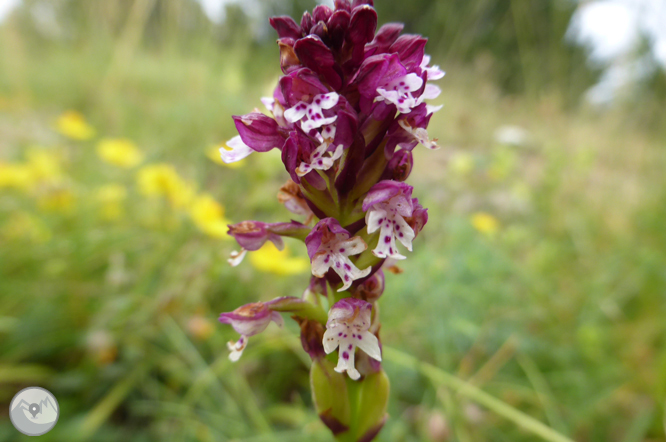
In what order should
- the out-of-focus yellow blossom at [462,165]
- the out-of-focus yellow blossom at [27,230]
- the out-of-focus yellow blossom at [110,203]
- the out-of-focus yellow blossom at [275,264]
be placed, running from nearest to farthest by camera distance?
the out-of-focus yellow blossom at [275,264] < the out-of-focus yellow blossom at [27,230] < the out-of-focus yellow blossom at [110,203] < the out-of-focus yellow blossom at [462,165]

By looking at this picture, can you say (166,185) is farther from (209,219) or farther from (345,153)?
(345,153)

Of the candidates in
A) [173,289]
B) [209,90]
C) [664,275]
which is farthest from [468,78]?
[173,289]

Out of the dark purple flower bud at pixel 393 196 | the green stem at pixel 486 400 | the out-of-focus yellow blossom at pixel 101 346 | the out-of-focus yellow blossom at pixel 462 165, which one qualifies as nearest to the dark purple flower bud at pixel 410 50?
the dark purple flower bud at pixel 393 196

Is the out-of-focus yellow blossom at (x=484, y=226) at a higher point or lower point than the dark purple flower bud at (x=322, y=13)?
higher

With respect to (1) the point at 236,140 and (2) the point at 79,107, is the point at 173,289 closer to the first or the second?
→ (1) the point at 236,140

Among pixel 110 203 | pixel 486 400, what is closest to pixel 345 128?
pixel 486 400

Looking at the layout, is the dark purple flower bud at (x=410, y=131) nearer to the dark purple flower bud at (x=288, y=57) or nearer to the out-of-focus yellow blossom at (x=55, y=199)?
the dark purple flower bud at (x=288, y=57)
